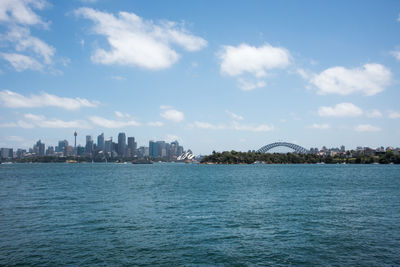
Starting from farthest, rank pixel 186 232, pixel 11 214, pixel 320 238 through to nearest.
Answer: pixel 11 214 < pixel 186 232 < pixel 320 238

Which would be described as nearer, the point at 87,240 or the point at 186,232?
→ the point at 87,240

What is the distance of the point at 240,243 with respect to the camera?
1955 cm

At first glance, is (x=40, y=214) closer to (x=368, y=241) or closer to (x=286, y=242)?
(x=286, y=242)

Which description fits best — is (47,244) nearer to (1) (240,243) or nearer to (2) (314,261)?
(1) (240,243)

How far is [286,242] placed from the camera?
64.9ft

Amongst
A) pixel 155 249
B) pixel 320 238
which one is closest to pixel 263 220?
pixel 320 238

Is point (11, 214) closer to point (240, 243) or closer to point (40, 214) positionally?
point (40, 214)

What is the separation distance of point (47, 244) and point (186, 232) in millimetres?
9563

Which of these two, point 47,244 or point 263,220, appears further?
point 263,220

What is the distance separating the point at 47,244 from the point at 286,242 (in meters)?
15.9

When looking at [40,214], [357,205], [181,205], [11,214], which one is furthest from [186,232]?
[357,205]

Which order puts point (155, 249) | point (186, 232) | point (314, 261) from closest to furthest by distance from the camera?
1. point (314, 261)
2. point (155, 249)
3. point (186, 232)

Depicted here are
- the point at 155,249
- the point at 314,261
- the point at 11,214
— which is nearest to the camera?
the point at 314,261

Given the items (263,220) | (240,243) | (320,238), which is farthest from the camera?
(263,220)
